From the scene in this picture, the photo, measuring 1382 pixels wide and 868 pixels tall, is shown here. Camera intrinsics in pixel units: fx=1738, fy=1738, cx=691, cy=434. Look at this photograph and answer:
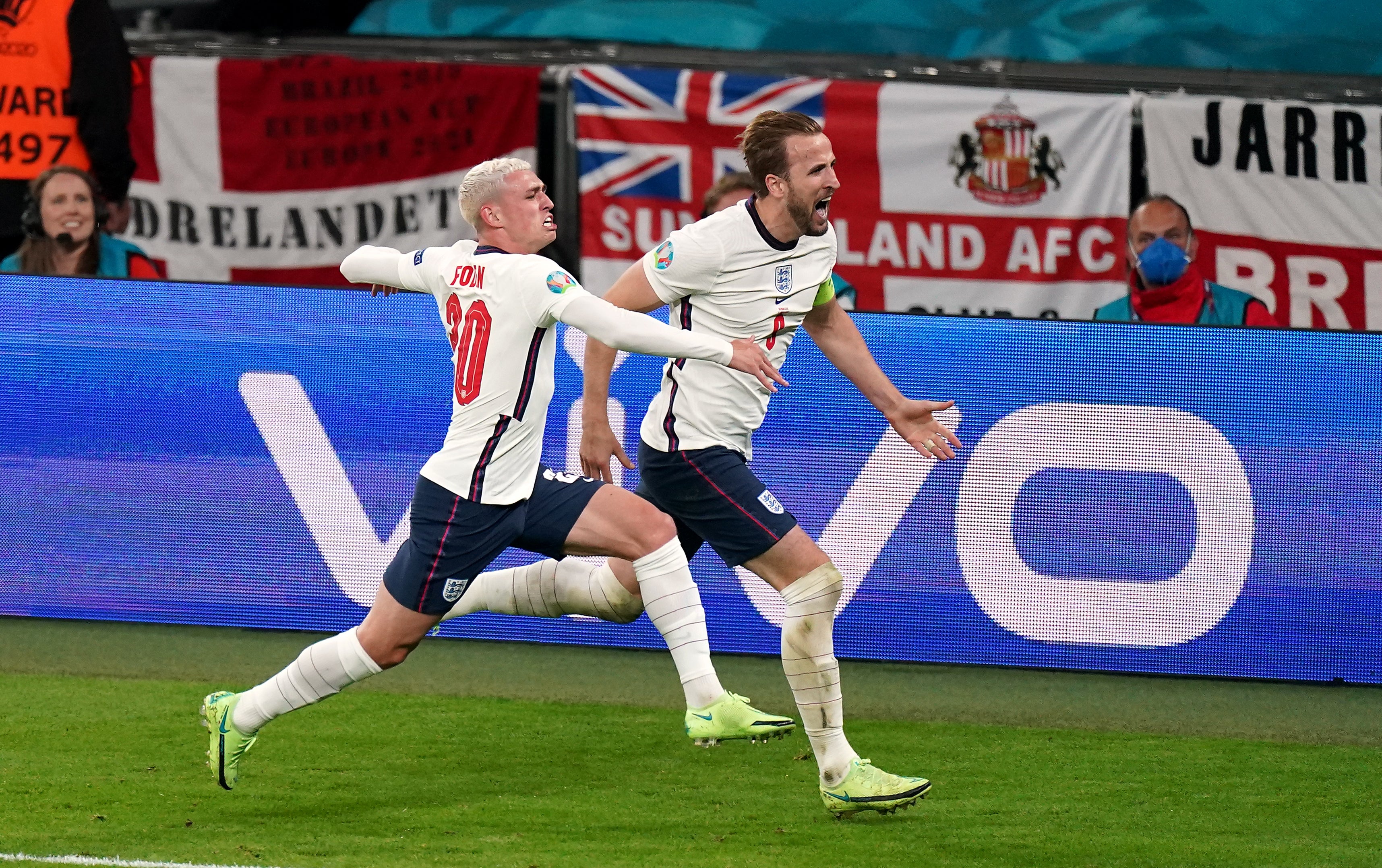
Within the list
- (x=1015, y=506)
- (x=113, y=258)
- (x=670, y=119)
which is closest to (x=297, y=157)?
(x=113, y=258)

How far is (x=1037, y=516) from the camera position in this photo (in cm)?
646

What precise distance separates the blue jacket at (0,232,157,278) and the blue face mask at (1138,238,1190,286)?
515cm

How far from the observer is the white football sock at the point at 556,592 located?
5.20m

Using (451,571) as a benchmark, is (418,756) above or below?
below

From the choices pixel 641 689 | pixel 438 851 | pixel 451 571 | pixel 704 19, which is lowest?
pixel 641 689

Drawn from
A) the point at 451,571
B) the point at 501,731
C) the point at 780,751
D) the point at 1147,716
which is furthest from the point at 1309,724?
the point at 451,571

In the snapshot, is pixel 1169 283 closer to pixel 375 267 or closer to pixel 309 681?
pixel 375 267

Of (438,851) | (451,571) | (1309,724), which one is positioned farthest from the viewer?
(1309,724)

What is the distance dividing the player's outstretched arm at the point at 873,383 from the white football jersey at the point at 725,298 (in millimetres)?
218

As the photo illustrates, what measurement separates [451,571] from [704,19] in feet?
24.7

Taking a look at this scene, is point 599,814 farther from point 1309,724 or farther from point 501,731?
point 1309,724

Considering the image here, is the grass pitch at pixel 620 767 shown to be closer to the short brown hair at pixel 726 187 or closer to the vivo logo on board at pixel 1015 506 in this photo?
the vivo logo on board at pixel 1015 506

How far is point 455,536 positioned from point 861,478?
7.51ft

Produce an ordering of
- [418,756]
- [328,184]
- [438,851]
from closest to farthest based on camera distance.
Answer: [438,851], [418,756], [328,184]
